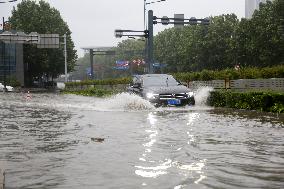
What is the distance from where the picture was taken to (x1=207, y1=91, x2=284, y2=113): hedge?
54.3 ft

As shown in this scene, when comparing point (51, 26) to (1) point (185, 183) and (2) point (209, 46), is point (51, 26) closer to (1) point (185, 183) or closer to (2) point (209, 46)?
(2) point (209, 46)

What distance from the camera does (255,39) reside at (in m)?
60.2

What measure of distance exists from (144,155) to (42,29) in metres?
71.0

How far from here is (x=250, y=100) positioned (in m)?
18.4

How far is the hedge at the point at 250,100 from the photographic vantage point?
16.5 m

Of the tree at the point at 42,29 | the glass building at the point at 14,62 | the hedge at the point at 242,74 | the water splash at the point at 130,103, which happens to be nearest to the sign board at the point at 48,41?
the tree at the point at 42,29

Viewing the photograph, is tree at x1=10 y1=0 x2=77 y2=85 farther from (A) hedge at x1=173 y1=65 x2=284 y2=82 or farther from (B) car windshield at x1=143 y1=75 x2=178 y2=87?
(B) car windshield at x1=143 y1=75 x2=178 y2=87

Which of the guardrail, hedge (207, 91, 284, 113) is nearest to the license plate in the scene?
hedge (207, 91, 284, 113)

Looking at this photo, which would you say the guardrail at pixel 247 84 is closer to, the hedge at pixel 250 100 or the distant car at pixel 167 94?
the hedge at pixel 250 100

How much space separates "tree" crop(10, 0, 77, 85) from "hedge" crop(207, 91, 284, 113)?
56.9m

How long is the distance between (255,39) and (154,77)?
139 feet

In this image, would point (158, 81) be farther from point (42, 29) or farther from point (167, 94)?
point (42, 29)

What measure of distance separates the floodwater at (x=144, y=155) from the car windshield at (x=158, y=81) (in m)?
7.56

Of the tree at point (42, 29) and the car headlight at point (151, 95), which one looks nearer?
the car headlight at point (151, 95)
